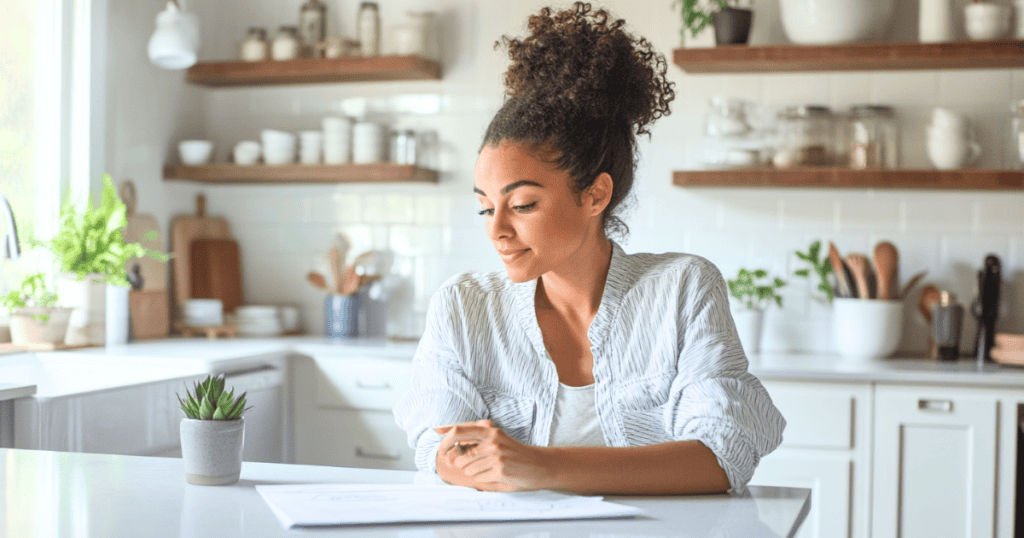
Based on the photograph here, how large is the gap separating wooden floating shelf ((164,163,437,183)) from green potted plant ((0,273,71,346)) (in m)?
0.88

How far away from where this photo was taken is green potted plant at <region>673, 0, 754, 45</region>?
127 inches

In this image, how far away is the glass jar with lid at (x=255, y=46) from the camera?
3734 millimetres

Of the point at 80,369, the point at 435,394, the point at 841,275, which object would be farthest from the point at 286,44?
the point at 435,394

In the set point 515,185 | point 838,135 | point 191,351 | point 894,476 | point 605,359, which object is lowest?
point 894,476

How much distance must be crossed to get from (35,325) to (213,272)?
3.05 ft

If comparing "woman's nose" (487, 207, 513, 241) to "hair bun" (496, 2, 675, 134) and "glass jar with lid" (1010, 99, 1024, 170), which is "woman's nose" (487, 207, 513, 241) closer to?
"hair bun" (496, 2, 675, 134)

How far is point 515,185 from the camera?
141cm

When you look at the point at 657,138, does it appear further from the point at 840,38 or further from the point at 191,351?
the point at 191,351

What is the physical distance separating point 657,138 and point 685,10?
483 millimetres

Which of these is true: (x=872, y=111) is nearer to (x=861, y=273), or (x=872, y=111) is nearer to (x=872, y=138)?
(x=872, y=138)

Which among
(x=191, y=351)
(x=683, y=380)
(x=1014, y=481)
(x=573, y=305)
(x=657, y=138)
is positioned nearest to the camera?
(x=683, y=380)

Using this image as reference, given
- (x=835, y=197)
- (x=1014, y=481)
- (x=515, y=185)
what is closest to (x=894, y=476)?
(x=1014, y=481)

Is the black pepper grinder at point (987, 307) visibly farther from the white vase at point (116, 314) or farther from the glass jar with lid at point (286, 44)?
the white vase at point (116, 314)

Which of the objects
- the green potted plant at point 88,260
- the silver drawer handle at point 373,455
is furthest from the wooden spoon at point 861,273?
the green potted plant at point 88,260
